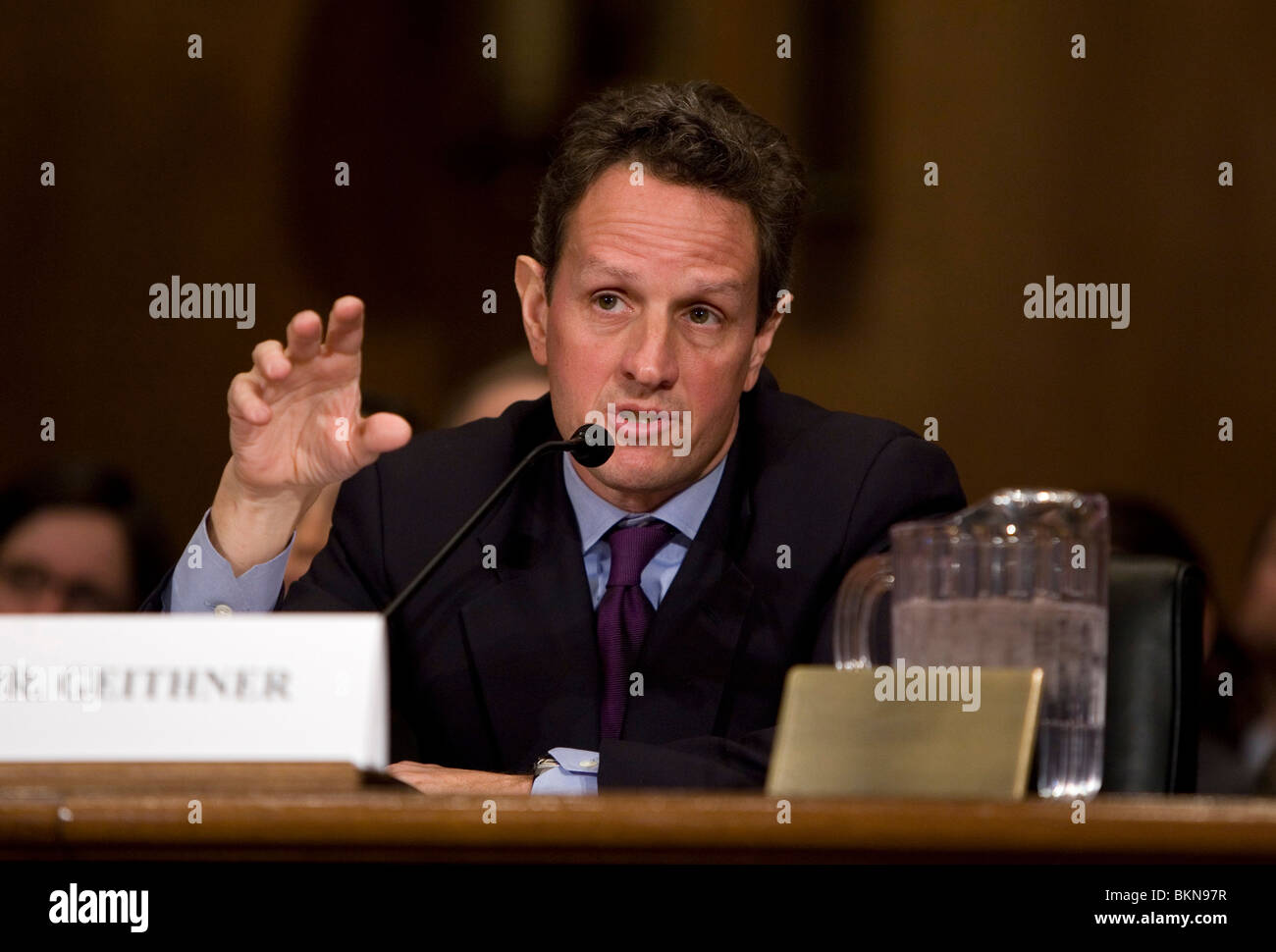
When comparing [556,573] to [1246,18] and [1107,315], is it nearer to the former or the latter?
[1107,315]

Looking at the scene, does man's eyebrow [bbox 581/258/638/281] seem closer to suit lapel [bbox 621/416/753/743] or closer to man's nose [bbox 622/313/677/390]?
man's nose [bbox 622/313/677/390]

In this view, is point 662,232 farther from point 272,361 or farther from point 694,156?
point 272,361

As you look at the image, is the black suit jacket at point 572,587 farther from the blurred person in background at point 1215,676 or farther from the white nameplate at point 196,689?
the blurred person in background at point 1215,676

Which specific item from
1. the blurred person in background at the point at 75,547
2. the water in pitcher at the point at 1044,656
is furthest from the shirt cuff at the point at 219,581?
the blurred person in background at the point at 75,547

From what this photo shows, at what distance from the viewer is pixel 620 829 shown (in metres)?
0.82

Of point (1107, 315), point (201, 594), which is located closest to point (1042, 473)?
point (1107, 315)

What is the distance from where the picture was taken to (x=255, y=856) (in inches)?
33.9

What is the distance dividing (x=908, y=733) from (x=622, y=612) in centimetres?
76

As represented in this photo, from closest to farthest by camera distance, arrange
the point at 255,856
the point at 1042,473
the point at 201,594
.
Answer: the point at 255,856, the point at 201,594, the point at 1042,473

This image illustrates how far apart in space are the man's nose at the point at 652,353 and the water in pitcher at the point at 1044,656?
587 millimetres

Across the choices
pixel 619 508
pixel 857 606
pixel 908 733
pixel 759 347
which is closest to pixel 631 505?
pixel 619 508

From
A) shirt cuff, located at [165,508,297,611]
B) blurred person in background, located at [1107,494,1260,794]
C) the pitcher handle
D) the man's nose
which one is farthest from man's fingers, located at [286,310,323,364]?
blurred person in background, located at [1107,494,1260,794]

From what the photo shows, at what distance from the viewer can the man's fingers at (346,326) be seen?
140 cm
